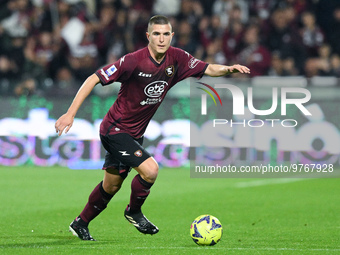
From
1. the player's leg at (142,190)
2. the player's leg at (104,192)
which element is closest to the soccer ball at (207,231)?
the player's leg at (142,190)

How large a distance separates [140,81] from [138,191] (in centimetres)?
107

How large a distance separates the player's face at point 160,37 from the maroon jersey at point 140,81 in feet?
0.44

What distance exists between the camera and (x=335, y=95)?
51.1ft

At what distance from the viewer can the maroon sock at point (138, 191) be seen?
23.4 ft

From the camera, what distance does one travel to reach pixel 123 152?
7.05 metres

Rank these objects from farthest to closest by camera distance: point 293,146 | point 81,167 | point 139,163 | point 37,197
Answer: point 81,167, point 293,146, point 37,197, point 139,163

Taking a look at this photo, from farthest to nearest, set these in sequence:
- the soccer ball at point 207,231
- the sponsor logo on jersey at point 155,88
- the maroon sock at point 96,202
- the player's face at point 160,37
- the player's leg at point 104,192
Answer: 1. the maroon sock at point 96,202
2. the player's leg at point 104,192
3. the sponsor logo on jersey at point 155,88
4. the player's face at point 160,37
5. the soccer ball at point 207,231

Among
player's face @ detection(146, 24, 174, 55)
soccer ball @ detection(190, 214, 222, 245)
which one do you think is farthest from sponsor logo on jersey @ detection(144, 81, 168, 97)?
soccer ball @ detection(190, 214, 222, 245)

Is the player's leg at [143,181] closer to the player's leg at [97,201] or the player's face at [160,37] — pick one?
the player's leg at [97,201]

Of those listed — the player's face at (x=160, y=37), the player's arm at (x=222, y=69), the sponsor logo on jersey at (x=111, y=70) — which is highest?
the player's face at (x=160, y=37)

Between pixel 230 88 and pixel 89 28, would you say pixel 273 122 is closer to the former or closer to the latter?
pixel 230 88

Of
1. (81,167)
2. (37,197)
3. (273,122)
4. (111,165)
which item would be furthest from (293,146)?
(111,165)

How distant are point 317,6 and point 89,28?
17.7ft

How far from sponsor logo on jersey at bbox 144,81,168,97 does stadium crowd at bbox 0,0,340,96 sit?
9152 millimetres
